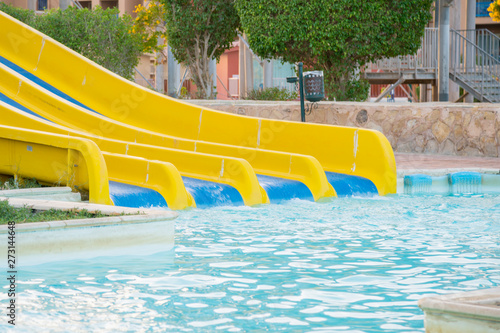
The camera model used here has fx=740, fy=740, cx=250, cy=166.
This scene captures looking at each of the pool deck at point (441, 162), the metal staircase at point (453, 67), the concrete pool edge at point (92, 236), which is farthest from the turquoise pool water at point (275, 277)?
the metal staircase at point (453, 67)

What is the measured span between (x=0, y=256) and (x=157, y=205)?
306 cm

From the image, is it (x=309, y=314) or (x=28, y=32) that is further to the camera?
(x=28, y=32)

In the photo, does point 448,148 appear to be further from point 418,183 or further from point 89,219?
point 89,219

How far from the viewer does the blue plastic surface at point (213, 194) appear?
8453 mm

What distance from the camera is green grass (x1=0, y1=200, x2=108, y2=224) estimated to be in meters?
5.67

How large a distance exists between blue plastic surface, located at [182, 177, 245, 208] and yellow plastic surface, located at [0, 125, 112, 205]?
3.98ft

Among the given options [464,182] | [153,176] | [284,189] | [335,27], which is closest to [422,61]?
[335,27]

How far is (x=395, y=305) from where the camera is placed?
439 centimetres

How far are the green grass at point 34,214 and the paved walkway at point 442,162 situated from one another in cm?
560

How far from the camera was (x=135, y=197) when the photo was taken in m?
8.04

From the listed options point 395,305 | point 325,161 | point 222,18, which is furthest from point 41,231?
point 222,18

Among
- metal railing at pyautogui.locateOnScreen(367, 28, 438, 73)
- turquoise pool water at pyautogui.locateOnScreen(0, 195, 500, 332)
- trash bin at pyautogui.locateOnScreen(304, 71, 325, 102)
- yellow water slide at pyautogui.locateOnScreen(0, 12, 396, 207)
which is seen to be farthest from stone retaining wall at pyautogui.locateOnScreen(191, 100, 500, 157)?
metal railing at pyautogui.locateOnScreen(367, 28, 438, 73)

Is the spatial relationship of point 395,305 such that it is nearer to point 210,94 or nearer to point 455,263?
point 455,263

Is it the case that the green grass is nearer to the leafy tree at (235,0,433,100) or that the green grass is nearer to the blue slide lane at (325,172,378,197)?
the blue slide lane at (325,172,378,197)
